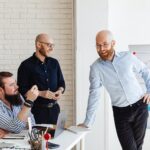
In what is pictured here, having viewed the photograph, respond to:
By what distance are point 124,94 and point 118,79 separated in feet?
0.46

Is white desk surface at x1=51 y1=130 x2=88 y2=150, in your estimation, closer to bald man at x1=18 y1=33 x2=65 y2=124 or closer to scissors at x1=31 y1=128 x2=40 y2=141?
scissors at x1=31 y1=128 x2=40 y2=141

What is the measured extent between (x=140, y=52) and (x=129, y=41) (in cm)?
19

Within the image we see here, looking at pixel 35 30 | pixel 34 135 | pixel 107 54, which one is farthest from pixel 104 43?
pixel 35 30

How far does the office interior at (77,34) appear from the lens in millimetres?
4340

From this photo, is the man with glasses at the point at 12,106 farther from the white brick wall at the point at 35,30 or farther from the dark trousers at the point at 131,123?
the white brick wall at the point at 35,30

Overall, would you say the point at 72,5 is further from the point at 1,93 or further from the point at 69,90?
the point at 1,93

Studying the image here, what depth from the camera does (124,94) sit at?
312 centimetres

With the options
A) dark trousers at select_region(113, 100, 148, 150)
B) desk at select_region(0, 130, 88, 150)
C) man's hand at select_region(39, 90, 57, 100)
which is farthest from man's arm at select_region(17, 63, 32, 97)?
dark trousers at select_region(113, 100, 148, 150)

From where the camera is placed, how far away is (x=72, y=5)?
14.6 ft

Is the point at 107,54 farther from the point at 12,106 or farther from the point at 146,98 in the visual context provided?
the point at 12,106

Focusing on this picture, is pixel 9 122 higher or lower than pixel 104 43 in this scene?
lower

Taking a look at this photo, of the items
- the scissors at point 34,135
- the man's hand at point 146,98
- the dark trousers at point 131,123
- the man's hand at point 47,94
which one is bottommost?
the dark trousers at point 131,123

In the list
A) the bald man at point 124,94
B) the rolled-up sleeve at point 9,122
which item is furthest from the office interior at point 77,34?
the rolled-up sleeve at point 9,122

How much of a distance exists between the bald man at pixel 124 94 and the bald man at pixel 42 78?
0.58 metres
